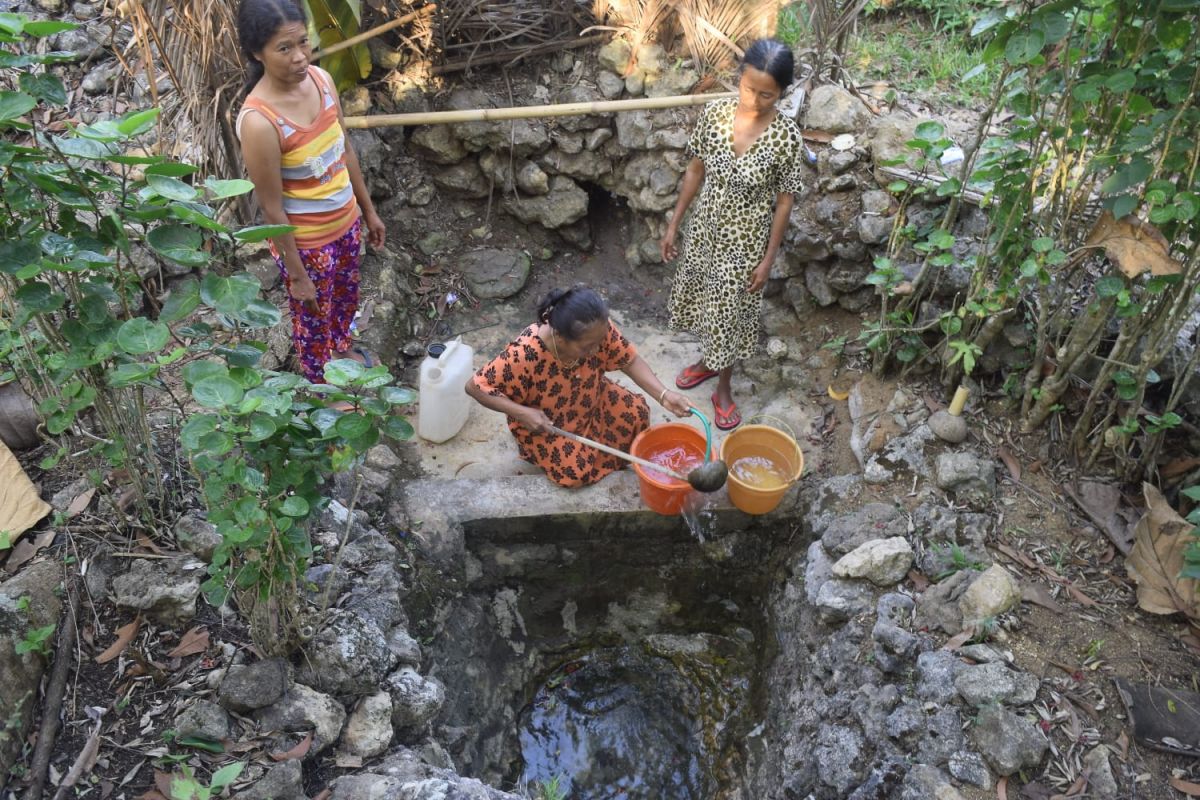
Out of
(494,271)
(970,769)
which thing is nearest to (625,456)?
(970,769)

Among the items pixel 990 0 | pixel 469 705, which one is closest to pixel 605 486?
pixel 469 705

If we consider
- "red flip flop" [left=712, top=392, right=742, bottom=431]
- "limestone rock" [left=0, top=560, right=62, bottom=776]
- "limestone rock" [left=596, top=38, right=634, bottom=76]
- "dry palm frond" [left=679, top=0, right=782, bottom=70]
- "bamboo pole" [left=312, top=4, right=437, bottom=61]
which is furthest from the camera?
"limestone rock" [left=596, top=38, right=634, bottom=76]

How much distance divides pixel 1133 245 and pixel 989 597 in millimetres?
1195

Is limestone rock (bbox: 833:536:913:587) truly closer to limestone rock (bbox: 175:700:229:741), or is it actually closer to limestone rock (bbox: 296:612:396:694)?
limestone rock (bbox: 296:612:396:694)

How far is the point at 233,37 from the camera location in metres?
3.54

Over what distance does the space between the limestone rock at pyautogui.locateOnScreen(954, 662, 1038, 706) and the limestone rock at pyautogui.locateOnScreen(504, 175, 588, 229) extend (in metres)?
3.25

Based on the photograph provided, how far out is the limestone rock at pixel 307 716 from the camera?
2188 millimetres

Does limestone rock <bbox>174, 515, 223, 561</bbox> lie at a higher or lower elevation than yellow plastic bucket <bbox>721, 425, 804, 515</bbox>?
higher

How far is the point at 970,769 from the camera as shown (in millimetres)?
2289

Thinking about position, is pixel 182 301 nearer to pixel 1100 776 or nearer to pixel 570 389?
pixel 570 389

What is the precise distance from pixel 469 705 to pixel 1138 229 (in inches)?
110

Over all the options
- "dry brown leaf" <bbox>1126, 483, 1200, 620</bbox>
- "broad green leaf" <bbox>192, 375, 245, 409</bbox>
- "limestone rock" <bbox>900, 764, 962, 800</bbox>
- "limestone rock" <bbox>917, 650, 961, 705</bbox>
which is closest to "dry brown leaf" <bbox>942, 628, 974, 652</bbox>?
"limestone rock" <bbox>917, 650, 961, 705</bbox>

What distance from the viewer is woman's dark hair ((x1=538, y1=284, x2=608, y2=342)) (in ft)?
8.98

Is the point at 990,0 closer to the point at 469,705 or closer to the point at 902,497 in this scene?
the point at 902,497
